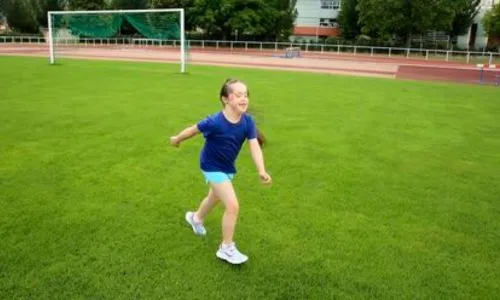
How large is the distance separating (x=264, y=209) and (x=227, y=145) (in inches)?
63.3

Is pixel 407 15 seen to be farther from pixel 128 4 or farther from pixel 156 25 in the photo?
pixel 128 4

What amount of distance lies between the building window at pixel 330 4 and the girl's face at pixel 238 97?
60392 mm

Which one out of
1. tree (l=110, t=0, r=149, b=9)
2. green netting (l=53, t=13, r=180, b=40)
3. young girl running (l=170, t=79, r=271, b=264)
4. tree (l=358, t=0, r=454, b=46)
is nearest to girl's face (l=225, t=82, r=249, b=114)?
young girl running (l=170, t=79, r=271, b=264)

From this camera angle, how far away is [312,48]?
45.3 metres

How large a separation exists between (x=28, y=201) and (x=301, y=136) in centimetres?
515

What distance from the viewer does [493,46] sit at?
45.4 meters

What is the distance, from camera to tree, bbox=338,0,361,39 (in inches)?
2055

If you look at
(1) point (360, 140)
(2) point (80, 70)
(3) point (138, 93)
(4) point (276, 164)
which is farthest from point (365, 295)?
(2) point (80, 70)

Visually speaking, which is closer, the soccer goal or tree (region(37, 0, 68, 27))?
the soccer goal

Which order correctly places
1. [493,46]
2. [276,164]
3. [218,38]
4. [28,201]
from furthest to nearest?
1. [218,38]
2. [493,46]
3. [276,164]
4. [28,201]

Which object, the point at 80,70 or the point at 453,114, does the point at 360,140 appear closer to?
the point at 453,114

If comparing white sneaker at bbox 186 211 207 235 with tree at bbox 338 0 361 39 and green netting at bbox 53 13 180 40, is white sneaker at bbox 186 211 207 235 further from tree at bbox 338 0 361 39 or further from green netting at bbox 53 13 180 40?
tree at bbox 338 0 361 39

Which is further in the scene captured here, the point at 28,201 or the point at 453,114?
the point at 453,114

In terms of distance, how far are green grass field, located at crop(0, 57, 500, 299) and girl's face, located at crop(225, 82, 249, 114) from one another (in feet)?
4.45
